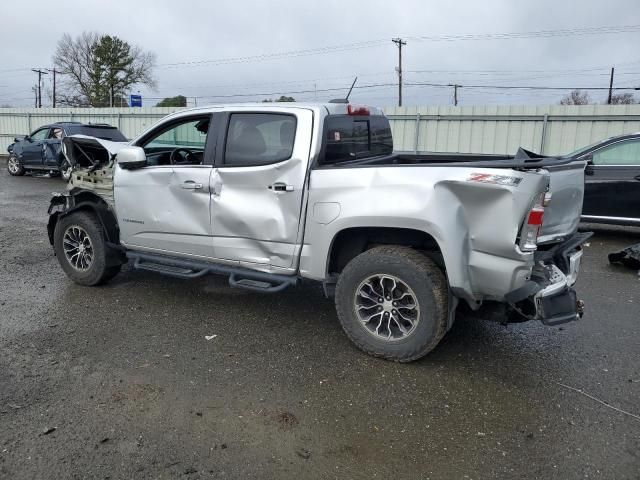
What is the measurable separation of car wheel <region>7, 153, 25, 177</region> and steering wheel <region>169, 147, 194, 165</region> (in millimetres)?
14784


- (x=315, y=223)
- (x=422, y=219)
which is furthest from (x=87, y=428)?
(x=422, y=219)

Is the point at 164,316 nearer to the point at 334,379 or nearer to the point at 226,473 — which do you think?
the point at 334,379

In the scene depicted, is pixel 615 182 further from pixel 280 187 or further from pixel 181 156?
pixel 181 156

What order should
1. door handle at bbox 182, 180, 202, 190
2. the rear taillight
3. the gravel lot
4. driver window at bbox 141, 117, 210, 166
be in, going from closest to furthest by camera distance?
1. the gravel lot
2. the rear taillight
3. door handle at bbox 182, 180, 202, 190
4. driver window at bbox 141, 117, 210, 166

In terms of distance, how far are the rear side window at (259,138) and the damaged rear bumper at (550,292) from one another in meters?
2.05

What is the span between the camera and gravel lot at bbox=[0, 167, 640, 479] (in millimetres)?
2928

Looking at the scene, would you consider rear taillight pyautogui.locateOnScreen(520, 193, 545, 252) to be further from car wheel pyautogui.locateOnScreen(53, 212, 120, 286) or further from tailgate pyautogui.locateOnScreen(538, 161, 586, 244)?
car wheel pyautogui.locateOnScreen(53, 212, 120, 286)

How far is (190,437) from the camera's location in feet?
10.3

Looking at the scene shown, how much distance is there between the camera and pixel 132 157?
5.04m

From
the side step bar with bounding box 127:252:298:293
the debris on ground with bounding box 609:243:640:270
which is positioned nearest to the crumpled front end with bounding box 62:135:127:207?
the side step bar with bounding box 127:252:298:293

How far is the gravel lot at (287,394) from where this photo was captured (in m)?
2.93

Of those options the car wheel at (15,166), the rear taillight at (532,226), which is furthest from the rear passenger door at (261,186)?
the car wheel at (15,166)

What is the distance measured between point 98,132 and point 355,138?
39.9ft

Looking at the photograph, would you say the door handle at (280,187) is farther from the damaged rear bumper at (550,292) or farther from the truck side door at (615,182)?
the truck side door at (615,182)
